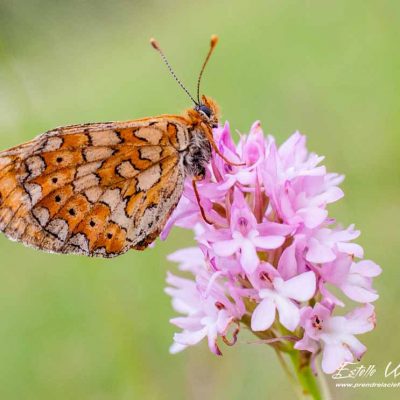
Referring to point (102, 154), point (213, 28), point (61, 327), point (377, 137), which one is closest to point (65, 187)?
point (102, 154)

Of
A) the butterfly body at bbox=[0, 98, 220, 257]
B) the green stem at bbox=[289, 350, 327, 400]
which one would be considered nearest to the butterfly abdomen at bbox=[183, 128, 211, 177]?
the butterfly body at bbox=[0, 98, 220, 257]

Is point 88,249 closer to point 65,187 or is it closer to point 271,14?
point 65,187

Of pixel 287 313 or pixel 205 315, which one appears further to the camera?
pixel 205 315

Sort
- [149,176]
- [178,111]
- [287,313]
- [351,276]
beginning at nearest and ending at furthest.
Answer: [287,313] < [351,276] < [149,176] < [178,111]

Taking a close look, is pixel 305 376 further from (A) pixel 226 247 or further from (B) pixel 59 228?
(B) pixel 59 228

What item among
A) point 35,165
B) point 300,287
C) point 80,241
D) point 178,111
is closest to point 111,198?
point 80,241

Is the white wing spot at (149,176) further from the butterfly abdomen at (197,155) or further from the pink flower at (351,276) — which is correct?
the pink flower at (351,276)

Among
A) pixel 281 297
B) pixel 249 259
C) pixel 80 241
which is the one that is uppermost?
pixel 80 241
